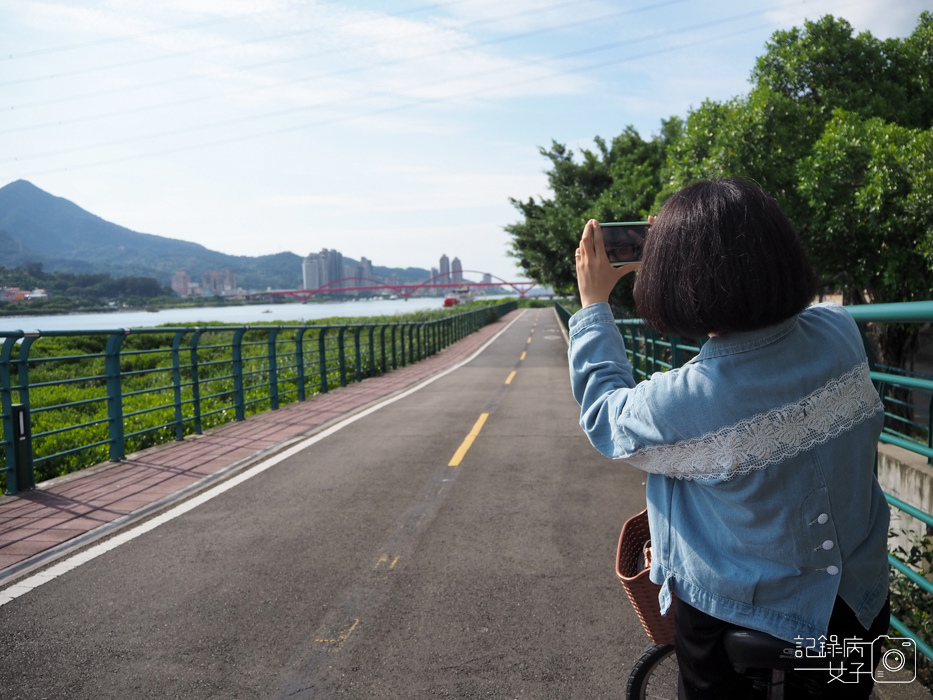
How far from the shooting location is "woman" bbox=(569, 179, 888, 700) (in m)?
1.62

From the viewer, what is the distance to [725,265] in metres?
1.59

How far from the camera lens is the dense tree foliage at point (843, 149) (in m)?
11.5

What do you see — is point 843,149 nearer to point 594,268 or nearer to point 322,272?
point 594,268

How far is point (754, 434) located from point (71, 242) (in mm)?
22867

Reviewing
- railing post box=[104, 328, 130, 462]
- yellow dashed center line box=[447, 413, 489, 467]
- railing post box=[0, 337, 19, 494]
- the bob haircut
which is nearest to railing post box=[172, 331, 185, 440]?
railing post box=[104, 328, 130, 462]

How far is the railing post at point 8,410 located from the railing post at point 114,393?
1.44 meters

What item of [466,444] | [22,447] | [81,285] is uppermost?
[81,285]

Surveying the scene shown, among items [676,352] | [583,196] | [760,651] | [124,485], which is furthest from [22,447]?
[583,196]

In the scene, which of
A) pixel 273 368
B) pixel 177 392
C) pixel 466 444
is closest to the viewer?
pixel 466 444

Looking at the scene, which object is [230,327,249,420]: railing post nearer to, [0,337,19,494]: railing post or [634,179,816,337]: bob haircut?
[0,337,19,494]: railing post

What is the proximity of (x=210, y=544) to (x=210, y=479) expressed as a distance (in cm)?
229

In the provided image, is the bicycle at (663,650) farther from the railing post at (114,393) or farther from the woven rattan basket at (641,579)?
the railing post at (114,393)

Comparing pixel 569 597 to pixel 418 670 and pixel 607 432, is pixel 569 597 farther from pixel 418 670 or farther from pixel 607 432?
pixel 607 432

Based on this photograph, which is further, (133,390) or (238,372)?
(133,390)
